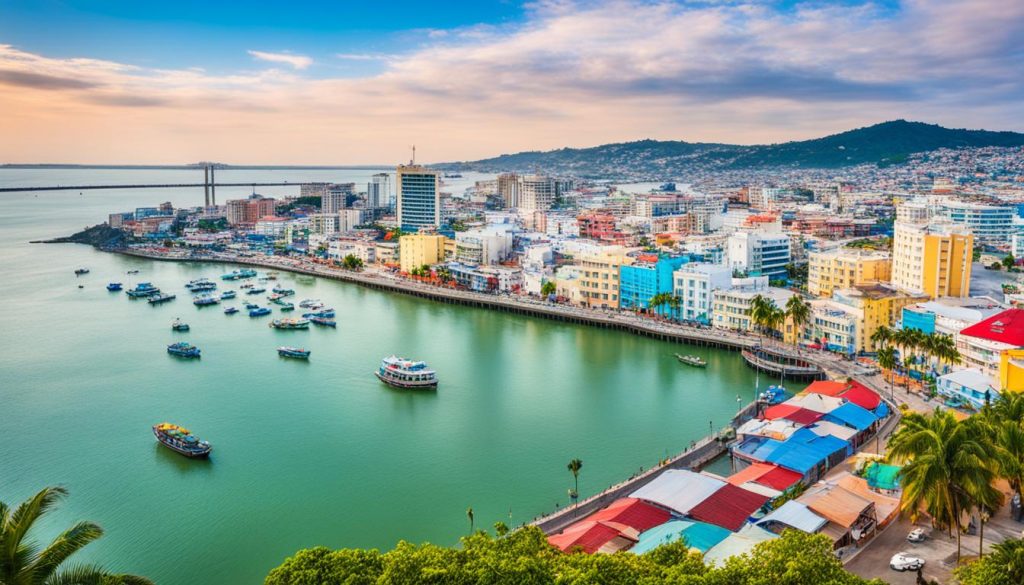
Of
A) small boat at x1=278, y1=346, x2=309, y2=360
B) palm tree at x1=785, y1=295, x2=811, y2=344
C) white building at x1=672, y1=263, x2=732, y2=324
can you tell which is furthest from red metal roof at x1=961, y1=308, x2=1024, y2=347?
small boat at x1=278, y1=346, x2=309, y2=360

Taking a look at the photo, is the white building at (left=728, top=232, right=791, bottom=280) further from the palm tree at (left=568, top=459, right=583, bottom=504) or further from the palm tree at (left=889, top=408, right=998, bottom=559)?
the palm tree at (left=889, top=408, right=998, bottom=559)

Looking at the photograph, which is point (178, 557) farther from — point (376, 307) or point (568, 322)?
point (376, 307)

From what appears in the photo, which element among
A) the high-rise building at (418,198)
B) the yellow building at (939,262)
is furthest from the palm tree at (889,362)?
the high-rise building at (418,198)

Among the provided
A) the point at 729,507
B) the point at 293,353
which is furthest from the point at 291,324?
the point at 729,507

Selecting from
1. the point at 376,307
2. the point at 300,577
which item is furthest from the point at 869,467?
the point at 376,307

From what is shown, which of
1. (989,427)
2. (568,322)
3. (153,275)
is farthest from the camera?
(153,275)

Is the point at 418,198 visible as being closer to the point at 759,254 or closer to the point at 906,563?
the point at 759,254

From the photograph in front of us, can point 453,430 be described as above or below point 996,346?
below
